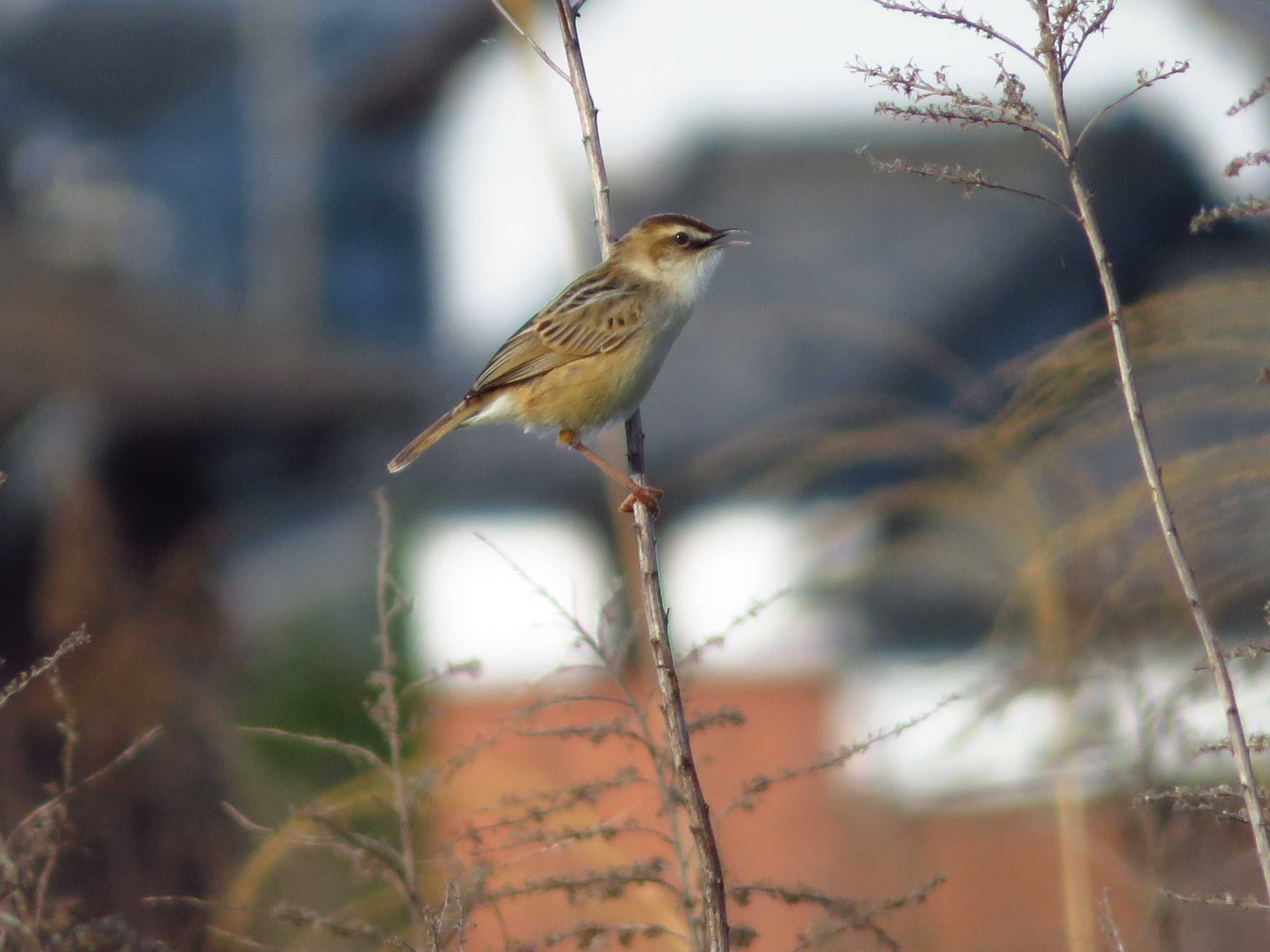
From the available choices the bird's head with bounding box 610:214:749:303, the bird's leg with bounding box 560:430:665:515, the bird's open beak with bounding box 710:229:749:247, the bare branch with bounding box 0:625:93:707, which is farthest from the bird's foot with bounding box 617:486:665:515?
the bare branch with bounding box 0:625:93:707

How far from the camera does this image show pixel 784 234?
22.0 m

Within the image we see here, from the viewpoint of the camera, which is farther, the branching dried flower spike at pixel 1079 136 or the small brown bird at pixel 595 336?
the small brown bird at pixel 595 336

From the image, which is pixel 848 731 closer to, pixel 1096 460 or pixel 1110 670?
pixel 1110 670

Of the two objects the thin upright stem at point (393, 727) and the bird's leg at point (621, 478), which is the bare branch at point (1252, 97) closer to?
the bird's leg at point (621, 478)

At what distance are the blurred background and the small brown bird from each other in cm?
18

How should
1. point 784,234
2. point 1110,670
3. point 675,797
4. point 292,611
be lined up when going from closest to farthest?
1. point 675,797
2. point 1110,670
3. point 292,611
4. point 784,234

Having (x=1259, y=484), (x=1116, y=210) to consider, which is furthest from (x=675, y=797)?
(x=1116, y=210)

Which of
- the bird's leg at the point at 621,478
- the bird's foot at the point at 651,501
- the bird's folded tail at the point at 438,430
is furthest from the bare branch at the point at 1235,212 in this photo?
the bird's folded tail at the point at 438,430

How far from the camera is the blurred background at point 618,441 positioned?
11.8 feet

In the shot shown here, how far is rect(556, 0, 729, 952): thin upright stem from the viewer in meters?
1.97

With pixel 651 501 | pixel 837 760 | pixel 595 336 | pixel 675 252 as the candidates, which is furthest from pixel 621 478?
pixel 837 760

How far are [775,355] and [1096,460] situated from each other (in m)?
5.28

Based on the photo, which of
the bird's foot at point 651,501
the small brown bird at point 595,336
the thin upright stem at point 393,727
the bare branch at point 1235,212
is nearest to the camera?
the bare branch at point 1235,212

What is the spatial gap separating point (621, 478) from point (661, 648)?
1.46m
